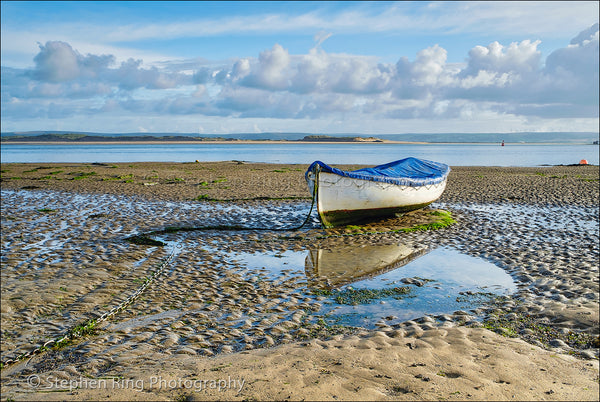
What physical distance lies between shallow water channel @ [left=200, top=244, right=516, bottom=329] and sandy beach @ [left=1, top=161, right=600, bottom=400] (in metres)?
0.16

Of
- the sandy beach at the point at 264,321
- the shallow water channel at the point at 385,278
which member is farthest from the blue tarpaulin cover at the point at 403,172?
the shallow water channel at the point at 385,278

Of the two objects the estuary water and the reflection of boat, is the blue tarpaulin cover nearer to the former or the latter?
the reflection of boat

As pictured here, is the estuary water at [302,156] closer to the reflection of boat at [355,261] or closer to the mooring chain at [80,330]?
the reflection of boat at [355,261]

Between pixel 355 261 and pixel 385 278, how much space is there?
4.68ft

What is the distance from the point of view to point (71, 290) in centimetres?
807

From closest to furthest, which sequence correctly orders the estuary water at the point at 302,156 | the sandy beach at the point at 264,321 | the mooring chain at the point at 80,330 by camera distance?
the sandy beach at the point at 264,321, the mooring chain at the point at 80,330, the estuary water at the point at 302,156

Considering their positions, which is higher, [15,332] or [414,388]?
[414,388]

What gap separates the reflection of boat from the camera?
9.27 meters

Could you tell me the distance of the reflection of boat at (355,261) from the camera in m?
9.27

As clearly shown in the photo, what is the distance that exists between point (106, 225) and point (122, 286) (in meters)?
6.48

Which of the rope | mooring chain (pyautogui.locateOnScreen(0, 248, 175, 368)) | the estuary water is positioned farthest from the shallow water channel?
the estuary water

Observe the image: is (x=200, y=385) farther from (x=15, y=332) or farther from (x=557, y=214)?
(x=557, y=214)

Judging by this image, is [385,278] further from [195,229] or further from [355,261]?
[195,229]

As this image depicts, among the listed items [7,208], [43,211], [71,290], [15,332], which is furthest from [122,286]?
[7,208]
